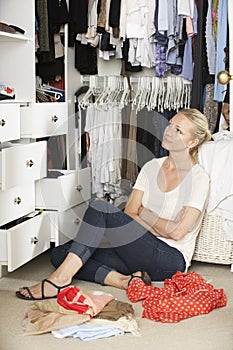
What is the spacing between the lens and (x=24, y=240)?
314 centimetres

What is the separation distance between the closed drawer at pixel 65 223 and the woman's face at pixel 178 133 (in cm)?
64

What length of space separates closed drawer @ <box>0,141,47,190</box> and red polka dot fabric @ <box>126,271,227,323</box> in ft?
2.35

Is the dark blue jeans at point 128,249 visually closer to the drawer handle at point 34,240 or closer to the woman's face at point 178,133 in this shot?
the drawer handle at point 34,240

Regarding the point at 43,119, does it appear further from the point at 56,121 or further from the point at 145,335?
the point at 145,335

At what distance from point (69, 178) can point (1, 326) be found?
3.55 feet

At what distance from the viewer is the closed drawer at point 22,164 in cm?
299

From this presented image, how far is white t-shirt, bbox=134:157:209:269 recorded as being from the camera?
3271mm

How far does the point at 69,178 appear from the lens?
3.54 meters

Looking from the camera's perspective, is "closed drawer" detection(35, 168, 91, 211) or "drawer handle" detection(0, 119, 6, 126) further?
"closed drawer" detection(35, 168, 91, 211)

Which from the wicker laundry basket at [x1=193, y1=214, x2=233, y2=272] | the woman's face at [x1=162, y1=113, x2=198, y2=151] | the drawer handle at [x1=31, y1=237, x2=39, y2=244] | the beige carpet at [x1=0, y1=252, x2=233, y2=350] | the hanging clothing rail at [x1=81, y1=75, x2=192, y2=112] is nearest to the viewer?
the beige carpet at [x1=0, y1=252, x2=233, y2=350]

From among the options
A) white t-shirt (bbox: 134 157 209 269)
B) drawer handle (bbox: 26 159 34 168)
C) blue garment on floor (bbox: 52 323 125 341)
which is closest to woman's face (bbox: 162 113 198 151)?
white t-shirt (bbox: 134 157 209 269)

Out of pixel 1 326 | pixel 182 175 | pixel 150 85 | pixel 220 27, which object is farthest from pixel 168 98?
pixel 1 326

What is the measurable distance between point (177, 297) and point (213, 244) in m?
0.74

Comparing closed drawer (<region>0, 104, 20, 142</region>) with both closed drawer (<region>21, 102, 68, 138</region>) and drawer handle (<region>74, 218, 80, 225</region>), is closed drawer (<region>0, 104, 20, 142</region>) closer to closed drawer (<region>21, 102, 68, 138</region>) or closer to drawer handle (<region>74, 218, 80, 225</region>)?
closed drawer (<region>21, 102, 68, 138</region>)
